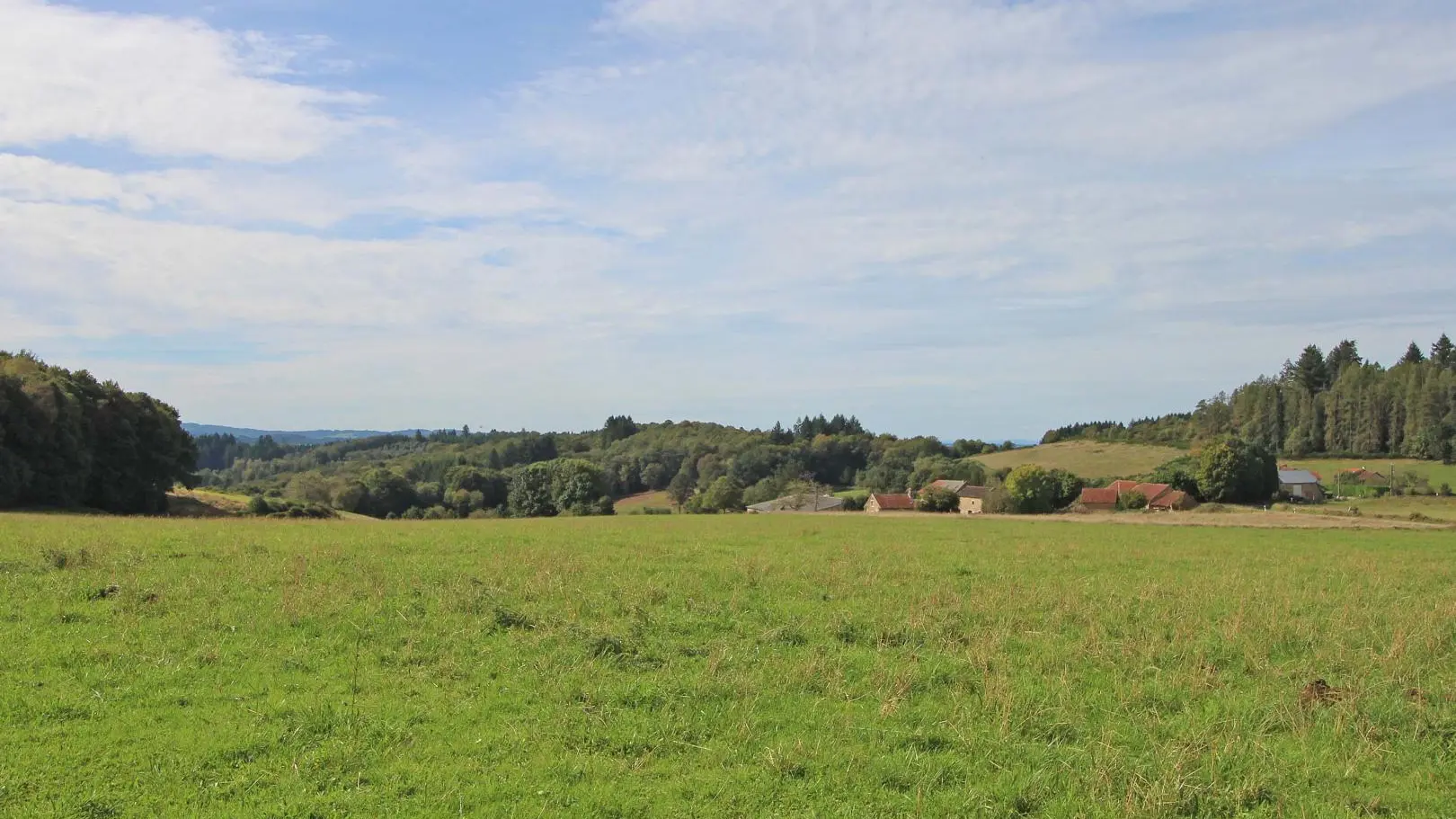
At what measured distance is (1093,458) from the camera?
134 m

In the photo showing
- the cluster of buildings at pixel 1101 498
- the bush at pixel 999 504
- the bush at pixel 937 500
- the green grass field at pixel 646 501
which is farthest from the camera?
the green grass field at pixel 646 501

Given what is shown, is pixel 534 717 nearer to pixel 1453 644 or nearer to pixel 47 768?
pixel 47 768

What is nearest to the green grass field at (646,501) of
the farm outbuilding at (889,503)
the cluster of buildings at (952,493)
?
the farm outbuilding at (889,503)

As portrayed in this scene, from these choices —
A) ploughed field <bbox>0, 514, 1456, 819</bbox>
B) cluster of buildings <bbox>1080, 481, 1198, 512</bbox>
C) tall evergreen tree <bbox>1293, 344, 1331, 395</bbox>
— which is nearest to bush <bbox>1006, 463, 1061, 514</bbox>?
cluster of buildings <bbox>1080, 481, 1198, 512</bbox>

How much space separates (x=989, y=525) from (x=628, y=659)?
4238cm

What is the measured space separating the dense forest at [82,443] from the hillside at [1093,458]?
310 feet

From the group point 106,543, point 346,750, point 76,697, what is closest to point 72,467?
point 106,543

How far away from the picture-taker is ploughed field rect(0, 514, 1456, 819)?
803 cm

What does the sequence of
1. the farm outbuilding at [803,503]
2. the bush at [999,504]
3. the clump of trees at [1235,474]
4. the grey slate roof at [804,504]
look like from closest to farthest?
1. the bush at [999,504]
2. the clump of trees at [1235,474]
3. the grey slate roof at [804,504]
4. the farm outbuilding at [803,503]

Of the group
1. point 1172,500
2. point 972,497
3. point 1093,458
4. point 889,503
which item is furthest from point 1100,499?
point 1093,458

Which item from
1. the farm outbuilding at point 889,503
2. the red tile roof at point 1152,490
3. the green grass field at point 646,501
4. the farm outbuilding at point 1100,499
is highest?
the red tile roof at point 1152,490

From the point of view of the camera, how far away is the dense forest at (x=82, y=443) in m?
45.7

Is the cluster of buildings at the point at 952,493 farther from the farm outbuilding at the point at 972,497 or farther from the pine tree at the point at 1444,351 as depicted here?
the pine tree at the point at 1444,351

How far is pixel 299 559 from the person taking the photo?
19.2 meters
